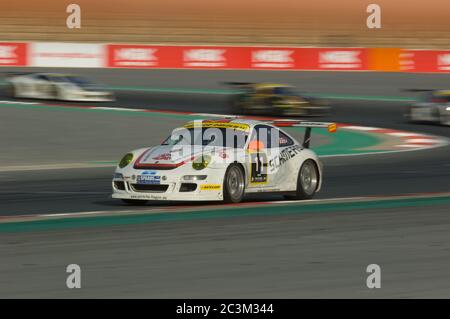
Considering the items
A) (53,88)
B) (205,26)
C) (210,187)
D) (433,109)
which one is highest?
(205,26)

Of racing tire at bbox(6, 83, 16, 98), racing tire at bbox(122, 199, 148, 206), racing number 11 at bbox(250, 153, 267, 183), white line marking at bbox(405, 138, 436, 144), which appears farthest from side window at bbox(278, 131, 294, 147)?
racing tire at bbox(6, 83, 16, 98)

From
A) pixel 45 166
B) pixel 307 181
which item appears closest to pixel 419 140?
pixel 45 166

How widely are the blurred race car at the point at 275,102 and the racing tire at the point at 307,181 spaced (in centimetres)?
1649

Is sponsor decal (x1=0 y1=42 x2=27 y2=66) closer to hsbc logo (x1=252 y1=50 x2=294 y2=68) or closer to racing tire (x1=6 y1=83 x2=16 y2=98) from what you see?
racing tire (x1=6 y1=83 x2=16 y2=98)

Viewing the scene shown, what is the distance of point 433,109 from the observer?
2988cm

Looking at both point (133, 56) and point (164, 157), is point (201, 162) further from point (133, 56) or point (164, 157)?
point (133, 56)

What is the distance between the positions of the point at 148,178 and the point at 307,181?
8.54 feet

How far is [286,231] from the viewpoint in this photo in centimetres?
1056

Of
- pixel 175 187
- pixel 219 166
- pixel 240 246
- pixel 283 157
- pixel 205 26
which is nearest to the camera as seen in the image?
pixel 240 246

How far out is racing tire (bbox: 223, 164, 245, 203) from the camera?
12758mm

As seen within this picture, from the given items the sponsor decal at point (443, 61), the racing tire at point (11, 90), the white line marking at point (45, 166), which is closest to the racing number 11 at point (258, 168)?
the white line marking at point (45, 166)

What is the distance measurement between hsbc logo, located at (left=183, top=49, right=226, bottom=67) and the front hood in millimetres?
28279
